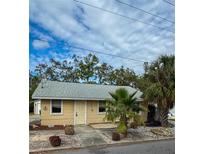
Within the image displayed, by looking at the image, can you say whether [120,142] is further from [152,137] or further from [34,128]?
[34,128]

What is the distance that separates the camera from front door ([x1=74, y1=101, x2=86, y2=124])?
1258 cm

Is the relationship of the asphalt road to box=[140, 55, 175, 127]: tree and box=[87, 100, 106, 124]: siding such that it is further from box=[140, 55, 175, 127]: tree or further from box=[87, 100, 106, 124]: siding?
box=[87, 100, 106, 124]: siding

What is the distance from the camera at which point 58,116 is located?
39.0ft

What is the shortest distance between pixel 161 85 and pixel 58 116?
19.0 ft

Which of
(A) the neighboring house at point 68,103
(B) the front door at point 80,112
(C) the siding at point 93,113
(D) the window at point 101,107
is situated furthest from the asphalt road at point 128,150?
(D) the window at point 101,107

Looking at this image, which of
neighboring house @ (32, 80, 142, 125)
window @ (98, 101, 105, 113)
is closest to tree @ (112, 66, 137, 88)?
neighboring house @ (32, 80, 142, 125)

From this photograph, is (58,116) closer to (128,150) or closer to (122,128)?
(122,128)

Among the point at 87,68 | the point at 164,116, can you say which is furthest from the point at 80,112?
the point at 87,68

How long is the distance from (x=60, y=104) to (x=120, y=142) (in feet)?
15.5

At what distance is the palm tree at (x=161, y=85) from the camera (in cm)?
1141
